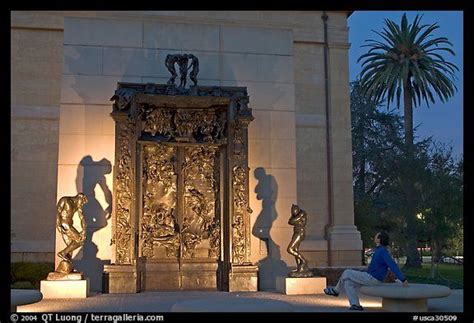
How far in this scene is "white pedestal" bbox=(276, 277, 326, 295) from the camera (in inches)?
530

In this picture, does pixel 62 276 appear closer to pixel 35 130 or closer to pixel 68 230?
pixel 68 230

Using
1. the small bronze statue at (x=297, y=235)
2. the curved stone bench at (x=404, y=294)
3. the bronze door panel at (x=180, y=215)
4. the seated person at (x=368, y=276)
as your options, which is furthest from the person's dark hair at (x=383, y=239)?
the bronze door panel at (x=180, y=215)

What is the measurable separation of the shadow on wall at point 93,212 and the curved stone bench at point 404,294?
7.52 m

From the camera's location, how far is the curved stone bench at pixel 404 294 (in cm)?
938

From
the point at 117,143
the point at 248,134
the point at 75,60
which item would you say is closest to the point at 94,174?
the point at 117,143

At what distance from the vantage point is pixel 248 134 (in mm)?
16234

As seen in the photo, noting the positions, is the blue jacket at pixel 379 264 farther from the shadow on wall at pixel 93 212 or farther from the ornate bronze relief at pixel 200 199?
the shadow on wall at pixel 93 212

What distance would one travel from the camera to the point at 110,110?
51.8ft

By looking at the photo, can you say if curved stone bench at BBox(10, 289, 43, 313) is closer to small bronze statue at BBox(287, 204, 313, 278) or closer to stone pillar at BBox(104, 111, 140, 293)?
stone pillar at BBox(104, 111, 140, 293)

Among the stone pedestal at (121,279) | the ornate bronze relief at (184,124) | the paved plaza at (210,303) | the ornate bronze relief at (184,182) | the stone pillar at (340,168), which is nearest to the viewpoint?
the paved plaza at (210,303)

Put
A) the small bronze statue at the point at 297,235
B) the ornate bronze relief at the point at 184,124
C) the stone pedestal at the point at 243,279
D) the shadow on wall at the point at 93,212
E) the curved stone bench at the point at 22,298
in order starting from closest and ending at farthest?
1. the curved stone bench at the point at 22,298
2. the small bronze statue at the point at 297,235
3. the stone pedestal at the point at 243,279
4. the ornate bronze relief at the point at 184,124
5. the shadow on wall at the point at 93,212

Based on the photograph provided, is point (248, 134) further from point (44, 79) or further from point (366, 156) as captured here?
point (366, 156)

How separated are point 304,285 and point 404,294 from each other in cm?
432

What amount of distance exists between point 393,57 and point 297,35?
1782 centimetres
